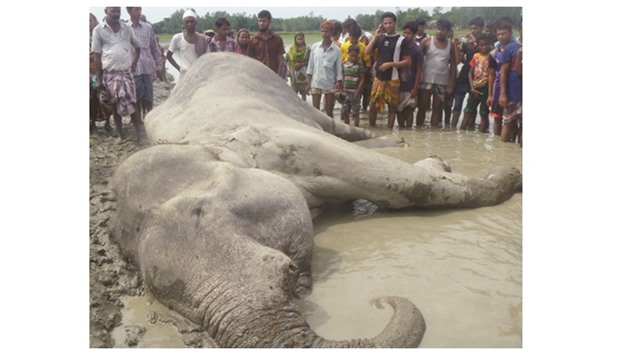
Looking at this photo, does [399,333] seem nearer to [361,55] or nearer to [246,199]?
[246,199]

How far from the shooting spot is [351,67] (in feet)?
29.6

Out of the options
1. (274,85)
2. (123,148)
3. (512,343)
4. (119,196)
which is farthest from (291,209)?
(123,148)

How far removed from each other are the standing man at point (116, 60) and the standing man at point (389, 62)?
356 cm

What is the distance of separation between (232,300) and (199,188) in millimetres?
864

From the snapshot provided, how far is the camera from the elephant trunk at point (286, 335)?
2.59 meters

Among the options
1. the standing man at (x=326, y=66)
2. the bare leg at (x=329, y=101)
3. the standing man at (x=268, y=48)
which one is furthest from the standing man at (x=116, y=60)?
the bare leg at (x=329, y=101)

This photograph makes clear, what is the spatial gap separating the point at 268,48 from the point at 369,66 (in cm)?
167

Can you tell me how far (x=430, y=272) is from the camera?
358cm

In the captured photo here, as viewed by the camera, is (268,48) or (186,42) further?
(268,48)

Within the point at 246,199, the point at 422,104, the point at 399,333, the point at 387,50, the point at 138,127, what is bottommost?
the point at 399,333

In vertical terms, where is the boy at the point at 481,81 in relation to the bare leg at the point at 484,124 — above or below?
above

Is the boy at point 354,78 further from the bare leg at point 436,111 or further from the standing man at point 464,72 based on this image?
the standing man at point 464,72

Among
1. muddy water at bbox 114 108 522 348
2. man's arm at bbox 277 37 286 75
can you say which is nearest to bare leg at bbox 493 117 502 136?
muddy water at bbox 114 108 522 348

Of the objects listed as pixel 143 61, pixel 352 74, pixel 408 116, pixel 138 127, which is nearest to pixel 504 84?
pixel 408 116
